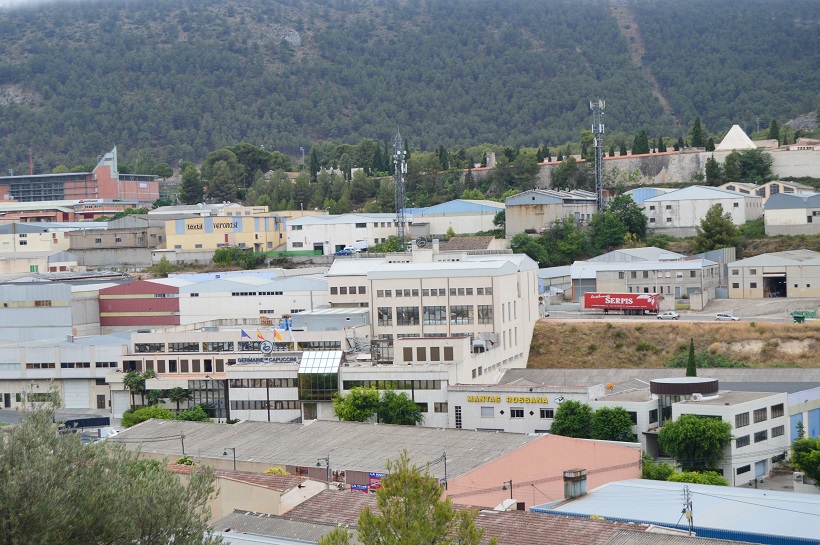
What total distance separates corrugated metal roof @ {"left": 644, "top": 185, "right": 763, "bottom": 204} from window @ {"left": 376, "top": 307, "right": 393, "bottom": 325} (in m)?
28.0

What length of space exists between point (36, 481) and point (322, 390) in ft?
98.6

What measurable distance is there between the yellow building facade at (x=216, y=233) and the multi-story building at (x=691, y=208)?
25.2 metres

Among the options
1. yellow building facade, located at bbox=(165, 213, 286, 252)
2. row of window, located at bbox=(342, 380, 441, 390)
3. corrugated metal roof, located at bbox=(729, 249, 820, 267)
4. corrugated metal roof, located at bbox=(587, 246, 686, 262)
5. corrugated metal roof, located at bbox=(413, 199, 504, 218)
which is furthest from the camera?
yellow building facade, located at bbox=(165, 213, 286, 252)

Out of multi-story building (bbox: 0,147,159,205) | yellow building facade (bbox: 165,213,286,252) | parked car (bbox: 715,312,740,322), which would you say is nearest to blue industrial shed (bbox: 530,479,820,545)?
parked car (bbox: 715,312,740,322)

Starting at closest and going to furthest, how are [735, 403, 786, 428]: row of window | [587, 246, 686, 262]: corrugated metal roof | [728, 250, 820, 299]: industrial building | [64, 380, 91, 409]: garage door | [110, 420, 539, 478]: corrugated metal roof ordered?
[110, 420, 539, 478]: corrugated metal roof → [735, 403, 786, 428]: row of window → [64, 380, 91, 409]: garage door → [728, 250, 820, 299]: industrial building → [587, 246, 686, 262]: corrugated metal roof

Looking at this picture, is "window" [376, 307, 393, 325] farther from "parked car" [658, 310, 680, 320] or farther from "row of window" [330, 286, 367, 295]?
"parked car" [658, 310, 680, 320]

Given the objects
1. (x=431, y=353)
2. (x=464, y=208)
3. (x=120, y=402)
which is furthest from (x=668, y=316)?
(x=120, y=402)

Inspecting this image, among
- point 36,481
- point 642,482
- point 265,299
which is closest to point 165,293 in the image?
point 265,299

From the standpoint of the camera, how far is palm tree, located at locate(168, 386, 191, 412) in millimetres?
54000

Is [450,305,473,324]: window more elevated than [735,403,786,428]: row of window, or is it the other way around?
[450,305,473,324]: window

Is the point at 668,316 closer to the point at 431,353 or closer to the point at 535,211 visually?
the point at 431,353

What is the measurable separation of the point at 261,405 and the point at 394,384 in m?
5.75

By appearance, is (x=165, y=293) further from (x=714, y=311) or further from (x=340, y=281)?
(x=714, y=311)

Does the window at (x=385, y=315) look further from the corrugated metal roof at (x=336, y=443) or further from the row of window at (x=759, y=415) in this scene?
the row of window at (x=759, y=415)
